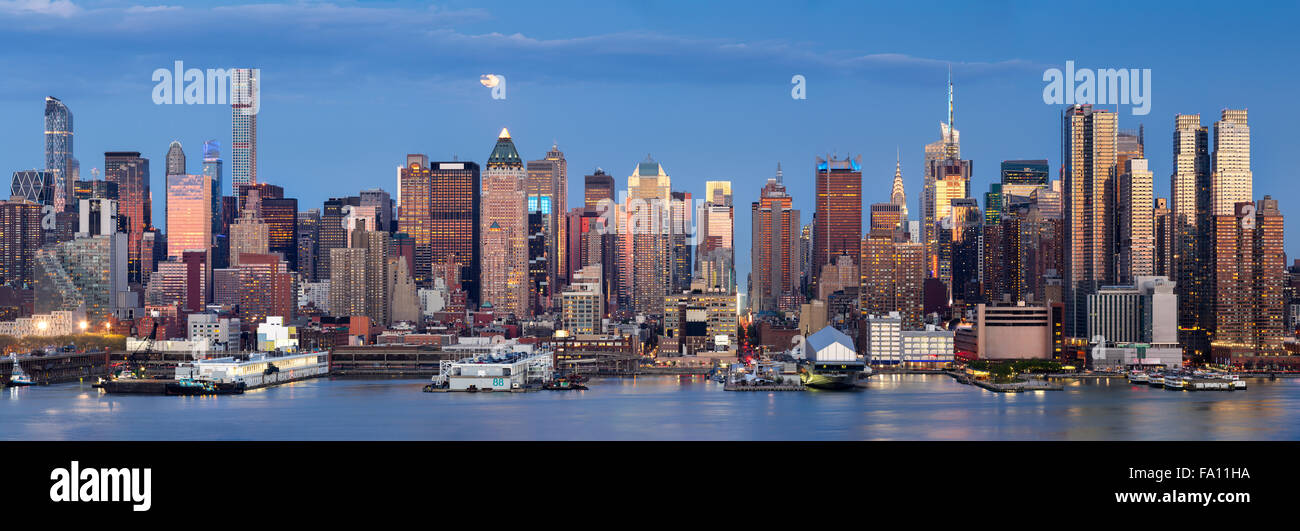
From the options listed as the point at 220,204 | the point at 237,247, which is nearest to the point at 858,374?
the point at 237,247

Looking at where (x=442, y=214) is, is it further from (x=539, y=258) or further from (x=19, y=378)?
(x=19, y=378)

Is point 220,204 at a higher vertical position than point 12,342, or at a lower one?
higher

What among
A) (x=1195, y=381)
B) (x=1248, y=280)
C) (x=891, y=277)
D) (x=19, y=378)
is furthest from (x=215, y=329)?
(x=1248, y=280)

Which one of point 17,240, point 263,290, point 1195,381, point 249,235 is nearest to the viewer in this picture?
point 1195,381

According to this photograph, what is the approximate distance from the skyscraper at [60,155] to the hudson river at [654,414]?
92.6ft

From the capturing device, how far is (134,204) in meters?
60.7

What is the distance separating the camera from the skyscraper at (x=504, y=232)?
213ft

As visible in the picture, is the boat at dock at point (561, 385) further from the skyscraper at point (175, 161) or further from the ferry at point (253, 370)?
the skyscraper at point (175, 161)

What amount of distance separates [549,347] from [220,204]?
34.2 metres

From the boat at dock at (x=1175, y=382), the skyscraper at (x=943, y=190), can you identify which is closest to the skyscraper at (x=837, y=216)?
the skyscraper at (x=943, y=190)

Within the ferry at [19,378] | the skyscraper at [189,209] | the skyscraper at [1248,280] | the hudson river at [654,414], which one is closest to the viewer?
the hudson river at [654,414]

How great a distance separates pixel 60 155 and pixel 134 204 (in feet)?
21.2
